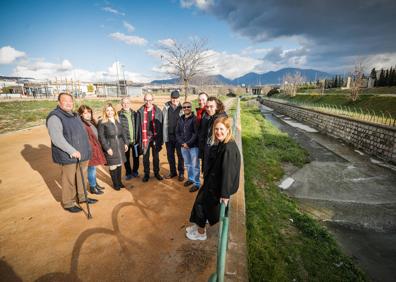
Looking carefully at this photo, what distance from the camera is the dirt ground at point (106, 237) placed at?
2.73 metres

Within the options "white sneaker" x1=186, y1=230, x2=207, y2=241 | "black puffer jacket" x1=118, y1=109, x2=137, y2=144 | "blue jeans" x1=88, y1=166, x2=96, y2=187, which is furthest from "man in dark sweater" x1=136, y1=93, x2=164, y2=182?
"white sneaker" x1=186, y1=230, x2=207, y2=241

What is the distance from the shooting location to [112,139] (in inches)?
181

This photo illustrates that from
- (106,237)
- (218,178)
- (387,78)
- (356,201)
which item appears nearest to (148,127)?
(106,237)

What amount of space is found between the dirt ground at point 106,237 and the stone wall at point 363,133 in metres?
11.5

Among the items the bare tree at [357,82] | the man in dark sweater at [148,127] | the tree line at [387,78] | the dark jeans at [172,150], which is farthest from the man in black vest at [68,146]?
the tree line at [387,78]

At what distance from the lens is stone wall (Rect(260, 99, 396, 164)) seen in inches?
423

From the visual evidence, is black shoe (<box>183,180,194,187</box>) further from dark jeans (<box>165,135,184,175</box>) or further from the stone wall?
the stone wall

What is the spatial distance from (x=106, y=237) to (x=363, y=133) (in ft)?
49.9

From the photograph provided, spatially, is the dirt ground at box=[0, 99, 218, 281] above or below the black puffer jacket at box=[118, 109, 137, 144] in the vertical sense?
below

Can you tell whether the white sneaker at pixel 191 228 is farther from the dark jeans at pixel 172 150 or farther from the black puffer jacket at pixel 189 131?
the dark jeans at pixel 172 150

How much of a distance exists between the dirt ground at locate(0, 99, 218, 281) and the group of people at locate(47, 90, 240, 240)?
12.5 inches

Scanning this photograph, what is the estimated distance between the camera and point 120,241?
327cm

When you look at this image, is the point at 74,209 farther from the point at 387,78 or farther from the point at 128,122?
the point at 387,78

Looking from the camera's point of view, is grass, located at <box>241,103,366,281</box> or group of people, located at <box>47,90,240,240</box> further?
grass, located at <box>241,103,366,281</box>
